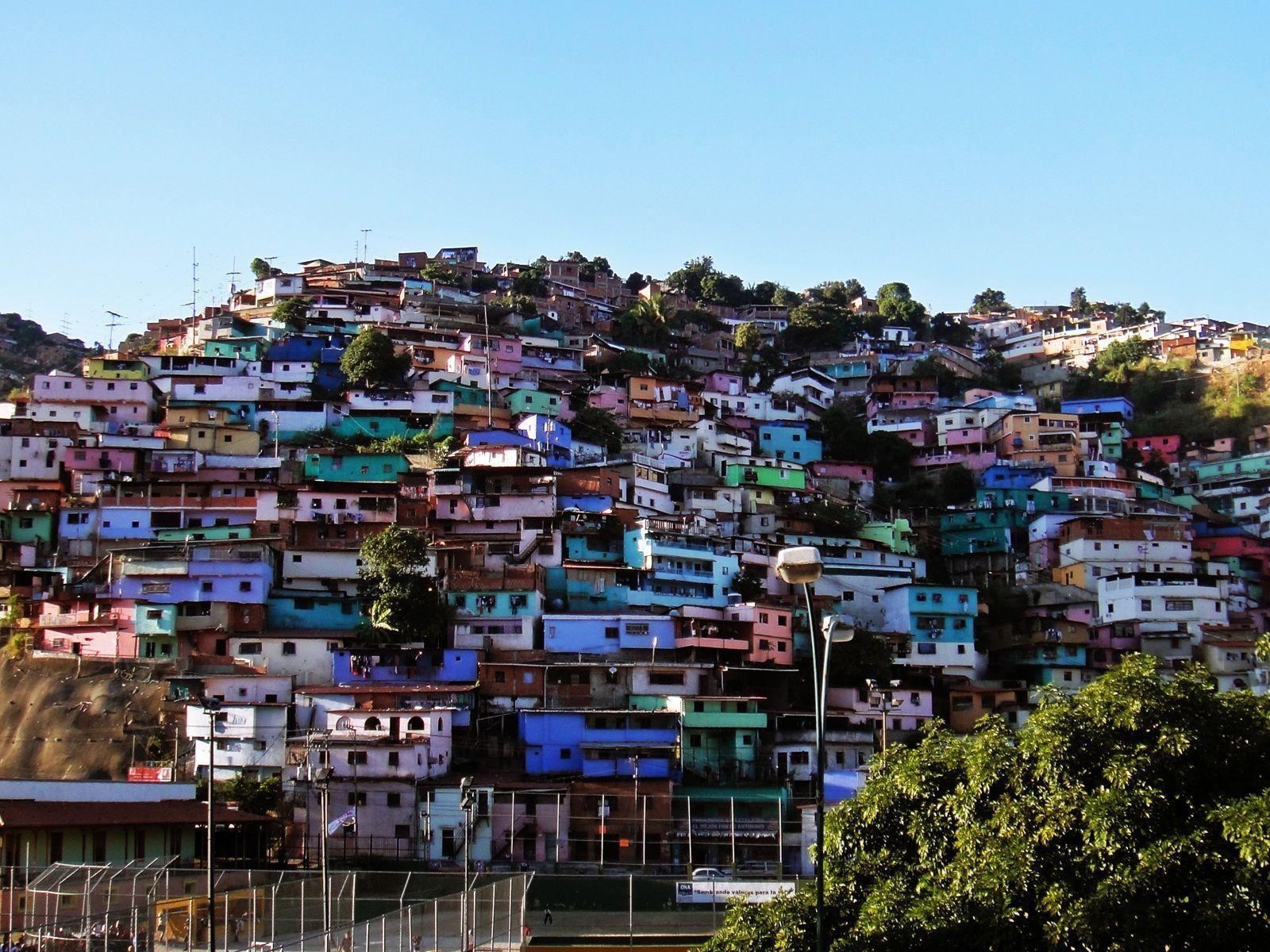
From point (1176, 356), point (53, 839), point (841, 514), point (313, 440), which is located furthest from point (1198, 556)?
point (53, 839)

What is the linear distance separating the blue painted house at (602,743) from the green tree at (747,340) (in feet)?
154

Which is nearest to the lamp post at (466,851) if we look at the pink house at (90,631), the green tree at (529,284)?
the pink house at (90,631)

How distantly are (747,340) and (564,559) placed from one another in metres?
38.9

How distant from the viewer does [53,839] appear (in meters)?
31.3

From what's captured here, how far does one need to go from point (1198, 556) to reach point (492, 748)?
30.6 metres

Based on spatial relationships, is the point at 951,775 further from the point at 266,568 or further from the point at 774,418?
the point at 774,418

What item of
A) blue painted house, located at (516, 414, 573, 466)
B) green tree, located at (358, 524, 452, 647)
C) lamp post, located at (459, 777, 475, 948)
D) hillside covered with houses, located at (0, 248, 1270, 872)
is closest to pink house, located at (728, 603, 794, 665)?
hillside covered with houses, located at (0, 248, 1270, 872)

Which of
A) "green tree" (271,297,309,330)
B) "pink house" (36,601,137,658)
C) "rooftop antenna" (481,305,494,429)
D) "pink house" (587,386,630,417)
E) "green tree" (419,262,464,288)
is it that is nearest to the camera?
"pink house" (36,601,137,658)

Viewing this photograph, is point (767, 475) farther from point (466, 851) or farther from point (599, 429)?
point (466, 851)

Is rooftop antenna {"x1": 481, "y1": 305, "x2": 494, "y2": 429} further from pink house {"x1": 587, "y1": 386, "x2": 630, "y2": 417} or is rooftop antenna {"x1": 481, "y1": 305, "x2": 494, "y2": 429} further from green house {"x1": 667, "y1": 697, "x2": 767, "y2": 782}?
green house {"x1": 667, "y1": 697, "x2": 767, "y2": 782}

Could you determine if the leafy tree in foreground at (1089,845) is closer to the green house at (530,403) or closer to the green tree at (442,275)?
the green house at (530,403)

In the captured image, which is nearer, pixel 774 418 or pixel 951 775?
pixel 951 775

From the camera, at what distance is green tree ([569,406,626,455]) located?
65062mm

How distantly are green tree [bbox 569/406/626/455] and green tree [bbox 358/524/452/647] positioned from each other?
55.6 feet
